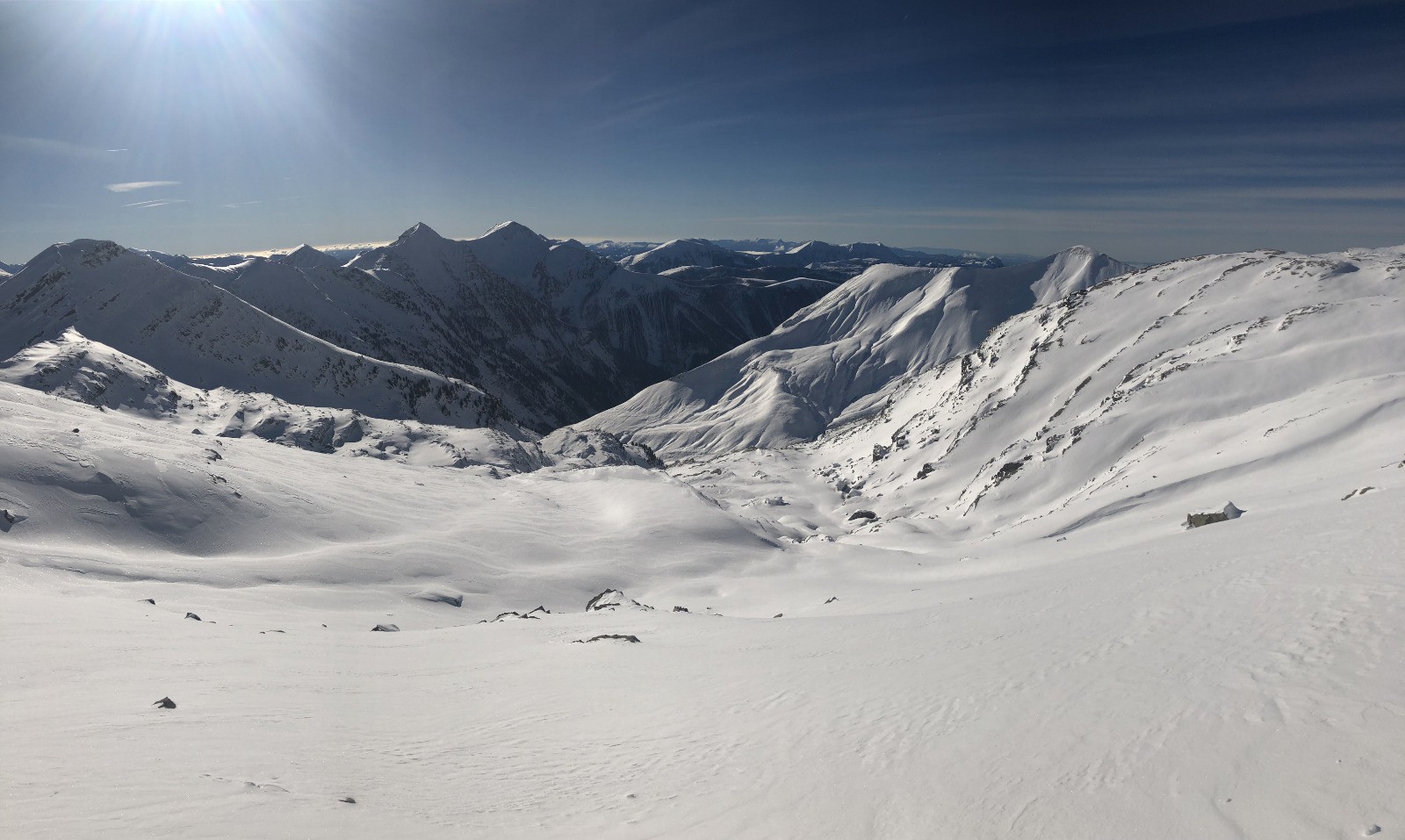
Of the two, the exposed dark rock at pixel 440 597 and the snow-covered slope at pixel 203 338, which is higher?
the snow-covered slope at pixel 203 338

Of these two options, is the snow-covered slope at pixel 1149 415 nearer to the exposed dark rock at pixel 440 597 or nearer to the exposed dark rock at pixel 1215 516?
the exposed dark rock at pixel 1215 516

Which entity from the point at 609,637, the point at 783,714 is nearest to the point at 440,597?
the point at 609,637

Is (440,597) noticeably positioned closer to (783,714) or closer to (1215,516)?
(783,714)

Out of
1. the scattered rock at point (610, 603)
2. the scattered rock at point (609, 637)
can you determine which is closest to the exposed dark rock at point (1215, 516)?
the scattered rock at point (609, 637)

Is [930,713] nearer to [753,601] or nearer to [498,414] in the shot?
[753,601]

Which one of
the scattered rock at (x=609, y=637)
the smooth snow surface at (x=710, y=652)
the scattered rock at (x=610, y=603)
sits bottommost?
the scattered rock at (x=610, y=603)

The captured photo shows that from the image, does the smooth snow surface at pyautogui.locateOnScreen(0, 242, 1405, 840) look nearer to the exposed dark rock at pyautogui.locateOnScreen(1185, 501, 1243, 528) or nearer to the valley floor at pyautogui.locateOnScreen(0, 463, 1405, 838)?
the valley floor at pyautogui.locateOnScreen(0, 463, 1405, 838)
